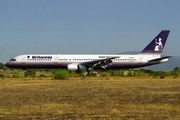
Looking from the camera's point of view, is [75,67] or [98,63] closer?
[75,67]

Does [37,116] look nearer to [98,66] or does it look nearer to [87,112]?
[87,112]

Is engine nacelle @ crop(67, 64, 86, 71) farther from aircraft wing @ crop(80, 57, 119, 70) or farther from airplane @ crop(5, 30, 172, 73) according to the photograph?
aircraft wing @ crop(80, 57, 119, 70)

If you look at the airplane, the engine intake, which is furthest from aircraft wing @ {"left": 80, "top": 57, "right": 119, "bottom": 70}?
the engine intake

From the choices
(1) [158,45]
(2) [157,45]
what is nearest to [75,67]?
(2) [157,45]

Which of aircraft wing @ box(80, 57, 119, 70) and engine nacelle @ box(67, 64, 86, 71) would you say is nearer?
engine nacelle @ box(67, 64, 86, 71)

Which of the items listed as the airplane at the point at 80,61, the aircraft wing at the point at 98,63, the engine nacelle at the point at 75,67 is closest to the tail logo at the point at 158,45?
the airplane at the point at 80,61

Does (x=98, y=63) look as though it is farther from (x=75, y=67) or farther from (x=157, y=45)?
(x=157, y=45)

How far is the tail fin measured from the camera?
4434 cm

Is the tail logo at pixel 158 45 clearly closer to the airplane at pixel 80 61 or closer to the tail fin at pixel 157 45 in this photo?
the tail fin at pixel 157 45

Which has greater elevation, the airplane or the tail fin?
the tail fin

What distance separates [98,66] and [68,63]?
4.90m

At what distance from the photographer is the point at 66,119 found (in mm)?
8180

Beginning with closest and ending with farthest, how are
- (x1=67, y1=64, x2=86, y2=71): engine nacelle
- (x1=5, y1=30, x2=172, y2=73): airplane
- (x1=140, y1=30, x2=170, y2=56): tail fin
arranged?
(x1=67, y1=64, x2=86, y2=71): engine nacelle
(x1=5, y1=30, x2=172, y2=73): airplane
(x1=140, y1=30, x2=170, y2=56): tail fin

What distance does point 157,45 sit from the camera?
146 feet
